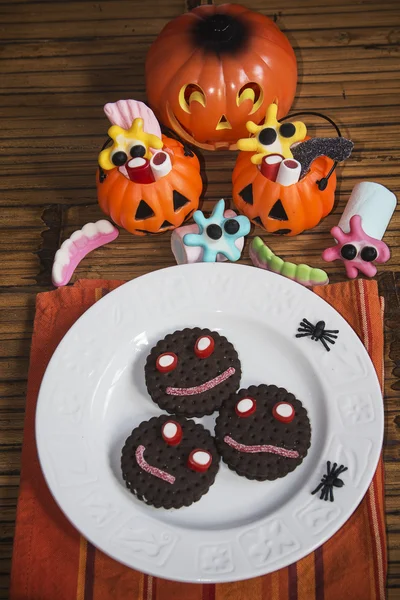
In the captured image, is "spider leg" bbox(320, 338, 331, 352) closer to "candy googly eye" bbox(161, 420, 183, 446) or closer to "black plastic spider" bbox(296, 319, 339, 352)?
"black plastic spider" bbox(296, 319, 339, 352)

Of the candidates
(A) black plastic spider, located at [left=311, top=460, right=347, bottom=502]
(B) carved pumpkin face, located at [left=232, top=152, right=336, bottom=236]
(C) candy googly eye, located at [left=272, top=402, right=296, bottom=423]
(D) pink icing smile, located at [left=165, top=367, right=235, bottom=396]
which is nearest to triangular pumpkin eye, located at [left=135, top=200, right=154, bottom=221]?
(B) carved pumpkin face, located at [left=232, top=152, right=336, bottom=236]

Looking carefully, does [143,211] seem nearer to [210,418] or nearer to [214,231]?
[214,231]

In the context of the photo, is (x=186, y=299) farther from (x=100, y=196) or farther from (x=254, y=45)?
(x=254, y=45)

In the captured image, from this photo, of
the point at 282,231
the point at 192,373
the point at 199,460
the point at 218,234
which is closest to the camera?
the point at 199,460

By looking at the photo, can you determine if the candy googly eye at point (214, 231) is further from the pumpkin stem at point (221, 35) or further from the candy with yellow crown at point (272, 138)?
the pumpkin stem at point (221, 35)

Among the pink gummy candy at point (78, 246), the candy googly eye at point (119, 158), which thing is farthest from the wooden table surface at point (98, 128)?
the candy googly eye at point (119, 158)

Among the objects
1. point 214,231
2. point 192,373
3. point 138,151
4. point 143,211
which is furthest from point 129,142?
point 192,373

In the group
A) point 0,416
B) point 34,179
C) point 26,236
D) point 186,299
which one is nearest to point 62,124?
point 34,179
